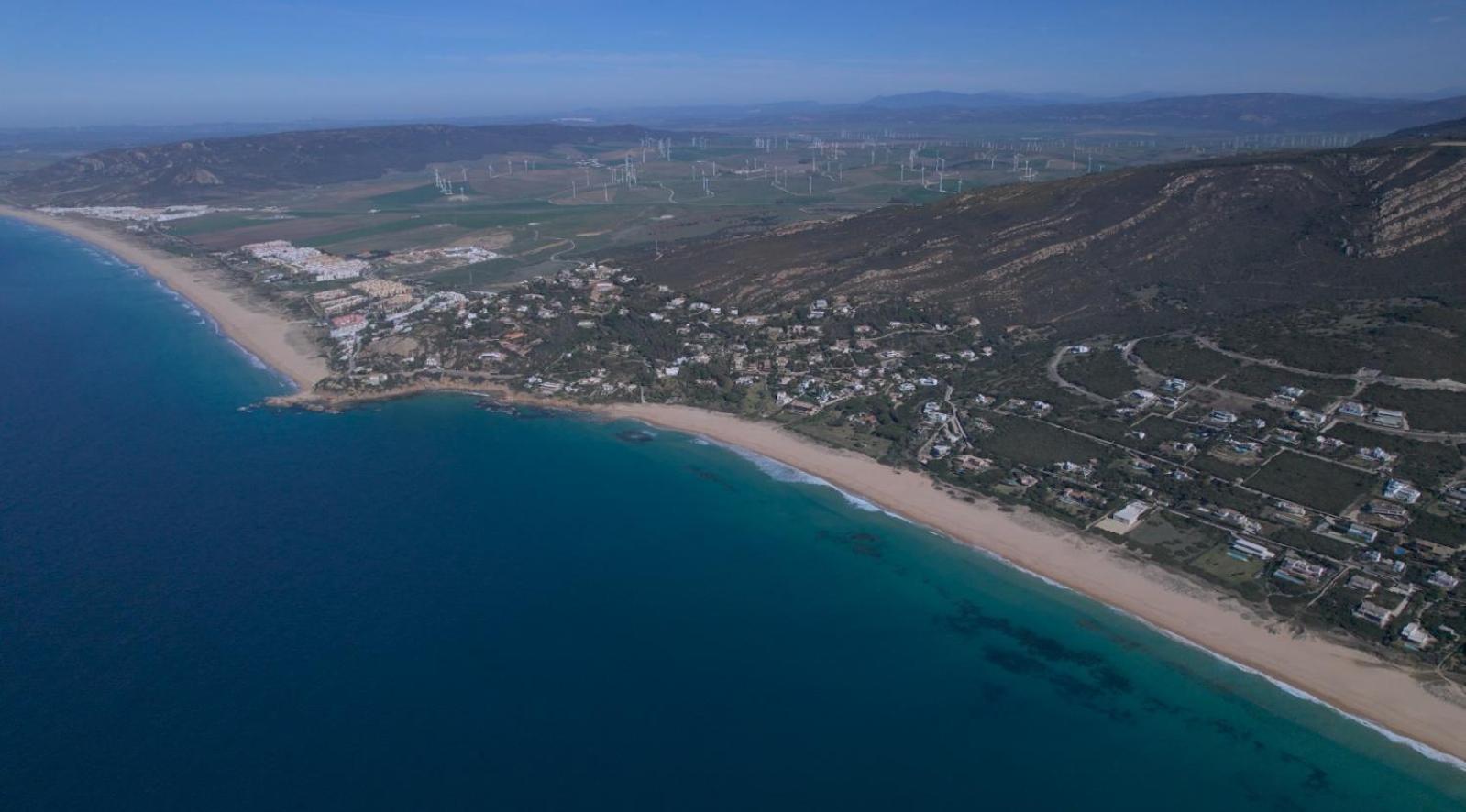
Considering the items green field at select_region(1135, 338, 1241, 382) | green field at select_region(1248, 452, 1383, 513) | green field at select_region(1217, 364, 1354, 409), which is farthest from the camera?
green field at select_region(1135, 338, 1241, 382)

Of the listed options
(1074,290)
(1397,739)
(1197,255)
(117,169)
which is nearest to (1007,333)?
(1074,290)

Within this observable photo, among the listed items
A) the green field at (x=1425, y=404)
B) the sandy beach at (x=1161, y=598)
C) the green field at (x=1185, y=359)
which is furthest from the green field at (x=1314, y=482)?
the green field at (x=1185, y=359)

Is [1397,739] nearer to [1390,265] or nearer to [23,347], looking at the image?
[1390,265]

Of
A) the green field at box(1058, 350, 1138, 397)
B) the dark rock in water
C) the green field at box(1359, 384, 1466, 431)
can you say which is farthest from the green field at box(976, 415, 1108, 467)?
the dark rock in water

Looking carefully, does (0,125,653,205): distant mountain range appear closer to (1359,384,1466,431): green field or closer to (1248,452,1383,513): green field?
(1248,452,1383,513): green field

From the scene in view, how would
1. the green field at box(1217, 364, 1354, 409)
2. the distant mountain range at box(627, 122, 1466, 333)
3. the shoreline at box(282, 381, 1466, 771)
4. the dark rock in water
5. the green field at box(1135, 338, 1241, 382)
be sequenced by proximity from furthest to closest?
1. the distant mountain range at box(627, 122, 1466, 333)
2. the dark rock in water
3. the green field at box(1135, 338, 1241, 382)
4. the green field at box(1217, 364, 1354, 409)
5. the shoreline at box(282, 381, 1466, 771)

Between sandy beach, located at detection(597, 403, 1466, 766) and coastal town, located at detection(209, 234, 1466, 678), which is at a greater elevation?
coastal town, located at detection(209, 234, 1466, 678)
